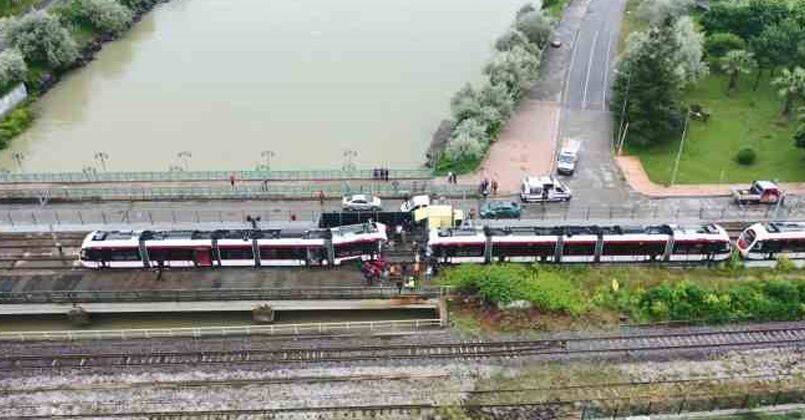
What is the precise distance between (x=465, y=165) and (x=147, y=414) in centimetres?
3279

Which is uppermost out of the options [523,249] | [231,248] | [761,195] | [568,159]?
[568,159]

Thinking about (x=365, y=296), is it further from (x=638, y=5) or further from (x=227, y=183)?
(x=638, y=5)

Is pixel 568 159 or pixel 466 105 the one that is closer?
pixel 568 159

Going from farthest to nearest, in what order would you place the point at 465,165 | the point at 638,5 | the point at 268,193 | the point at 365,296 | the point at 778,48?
the point at 638,5 → the point at 778,48 → the point at 465,165 → the point at 268,193 → the point at 365,296

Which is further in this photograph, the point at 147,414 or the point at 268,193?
the point at 268,193

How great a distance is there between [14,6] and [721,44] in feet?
285

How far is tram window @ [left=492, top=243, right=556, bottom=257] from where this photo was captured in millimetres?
47969

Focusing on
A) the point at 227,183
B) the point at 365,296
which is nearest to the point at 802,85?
the point at 365,296

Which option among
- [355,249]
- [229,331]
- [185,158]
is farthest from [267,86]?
[229,331]

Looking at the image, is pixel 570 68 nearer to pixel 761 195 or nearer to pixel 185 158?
A: pixel 761 195

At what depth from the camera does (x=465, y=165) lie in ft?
201

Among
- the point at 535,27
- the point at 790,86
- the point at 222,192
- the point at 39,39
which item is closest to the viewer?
the point at 222,192

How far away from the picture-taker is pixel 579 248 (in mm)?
48219

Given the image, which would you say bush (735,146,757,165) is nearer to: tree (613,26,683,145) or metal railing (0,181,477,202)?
tree (613,26,683,145)
